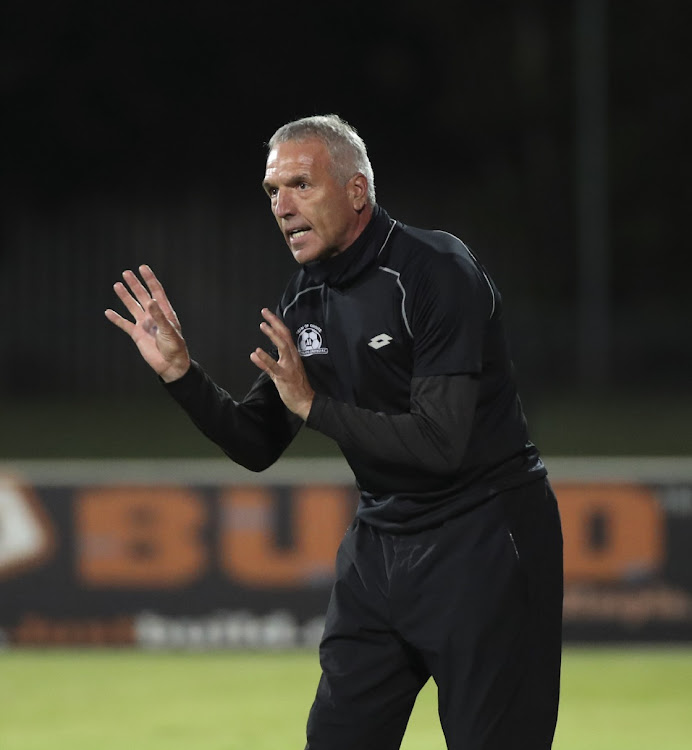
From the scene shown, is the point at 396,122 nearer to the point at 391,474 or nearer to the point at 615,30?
the point at 615,30

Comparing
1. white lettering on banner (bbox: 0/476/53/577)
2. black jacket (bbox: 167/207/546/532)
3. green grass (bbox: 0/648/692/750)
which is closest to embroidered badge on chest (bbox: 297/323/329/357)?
black jacket (bbox: 167/207/546/532)

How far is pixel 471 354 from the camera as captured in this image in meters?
3.36

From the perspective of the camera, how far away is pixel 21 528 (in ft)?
26.0

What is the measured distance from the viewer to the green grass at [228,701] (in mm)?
6172

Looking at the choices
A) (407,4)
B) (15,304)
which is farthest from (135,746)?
(407,4)

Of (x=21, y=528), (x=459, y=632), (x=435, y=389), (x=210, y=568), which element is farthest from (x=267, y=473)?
(x=435, y=389)

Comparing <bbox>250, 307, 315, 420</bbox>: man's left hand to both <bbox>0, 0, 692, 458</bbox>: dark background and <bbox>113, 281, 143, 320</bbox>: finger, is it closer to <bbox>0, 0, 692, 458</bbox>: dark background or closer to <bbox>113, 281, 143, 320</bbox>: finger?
<bbox>113, 281, 143, 320</bbox>: finger

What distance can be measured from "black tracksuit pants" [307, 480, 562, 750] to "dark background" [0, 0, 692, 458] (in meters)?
16.0

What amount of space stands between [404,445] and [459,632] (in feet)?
1.56

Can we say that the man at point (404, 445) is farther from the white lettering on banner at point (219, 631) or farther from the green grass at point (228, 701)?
the white lettering on banner at point (219, 631)

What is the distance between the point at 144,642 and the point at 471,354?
16.2 ft

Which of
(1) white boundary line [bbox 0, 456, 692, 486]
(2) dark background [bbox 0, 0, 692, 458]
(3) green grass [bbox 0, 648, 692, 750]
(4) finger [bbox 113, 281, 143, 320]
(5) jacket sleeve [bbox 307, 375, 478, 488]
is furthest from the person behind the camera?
(2) dark background [bbox 0, 0, 692, 458]

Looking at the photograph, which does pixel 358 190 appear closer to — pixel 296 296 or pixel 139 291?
pixel 296 296

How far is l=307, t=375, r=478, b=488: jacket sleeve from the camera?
334 cm
